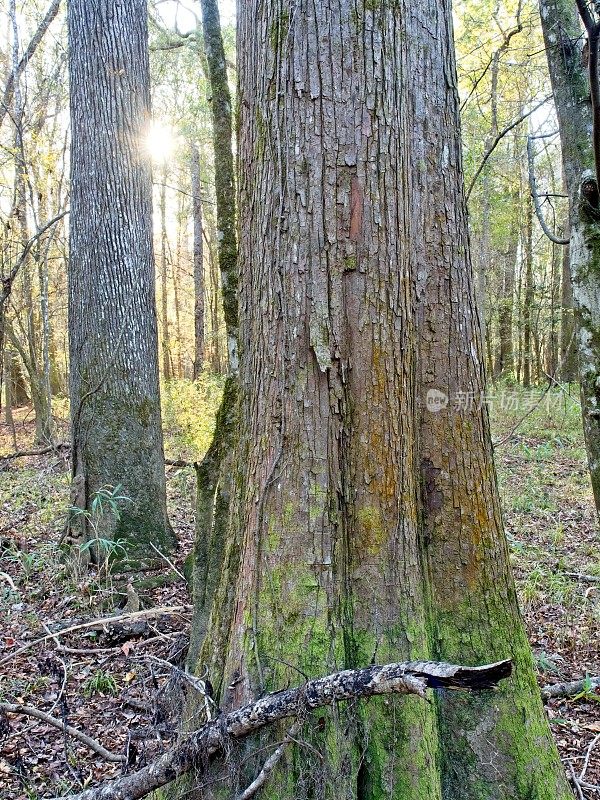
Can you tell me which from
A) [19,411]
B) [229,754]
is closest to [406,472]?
[229,754]

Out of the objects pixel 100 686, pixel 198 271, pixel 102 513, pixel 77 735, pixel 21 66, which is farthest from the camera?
pixel 198 271

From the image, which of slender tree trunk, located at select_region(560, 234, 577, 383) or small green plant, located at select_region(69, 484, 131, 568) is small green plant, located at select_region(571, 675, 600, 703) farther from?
slender tree trunk, located at select_region(560, 234, 577, 383)

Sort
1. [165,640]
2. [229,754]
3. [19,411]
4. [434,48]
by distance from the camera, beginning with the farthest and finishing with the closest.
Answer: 1. [19,411]
2. [165,640]
3. [434,48]
4. [229,754]

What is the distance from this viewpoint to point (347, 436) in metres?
1.80

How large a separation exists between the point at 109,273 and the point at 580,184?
11.8ft

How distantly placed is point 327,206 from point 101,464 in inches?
141

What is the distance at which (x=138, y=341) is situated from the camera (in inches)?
192

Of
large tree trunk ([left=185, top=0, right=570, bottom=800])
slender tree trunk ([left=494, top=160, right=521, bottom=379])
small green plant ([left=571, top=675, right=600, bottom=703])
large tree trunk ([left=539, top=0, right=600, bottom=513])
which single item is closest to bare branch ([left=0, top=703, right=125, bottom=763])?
large tree trunk ([left=185, top=0, right=570, bottom=800])

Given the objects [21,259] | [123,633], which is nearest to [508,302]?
[21,259]

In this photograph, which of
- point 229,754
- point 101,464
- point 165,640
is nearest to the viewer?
point 229,754

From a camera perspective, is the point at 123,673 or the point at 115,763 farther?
the point at 123,673

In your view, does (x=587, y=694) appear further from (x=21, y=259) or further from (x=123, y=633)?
(x=21, y=259)

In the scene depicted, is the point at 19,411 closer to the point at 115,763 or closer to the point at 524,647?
the point at 115,763

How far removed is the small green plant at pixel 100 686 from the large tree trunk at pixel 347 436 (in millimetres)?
1594
